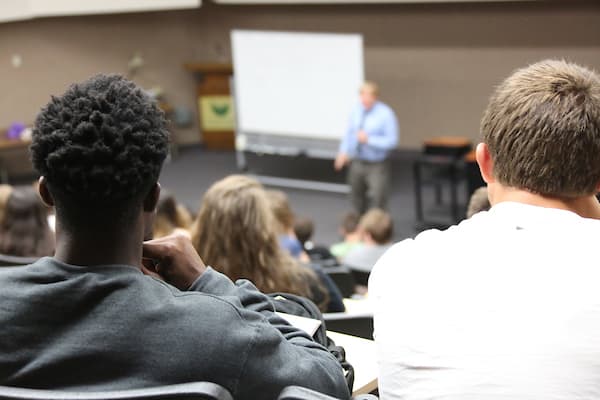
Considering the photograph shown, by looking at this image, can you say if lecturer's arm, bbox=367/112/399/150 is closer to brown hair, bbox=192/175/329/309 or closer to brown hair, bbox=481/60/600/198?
brown hair, bbox=192/175/329/309

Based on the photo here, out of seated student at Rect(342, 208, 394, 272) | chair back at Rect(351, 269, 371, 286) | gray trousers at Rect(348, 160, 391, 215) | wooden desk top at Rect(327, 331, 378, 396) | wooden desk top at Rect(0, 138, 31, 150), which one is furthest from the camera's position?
wooden desk top at Rect(0, 138, 31, 150)

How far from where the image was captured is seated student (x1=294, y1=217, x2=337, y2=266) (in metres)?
4.22

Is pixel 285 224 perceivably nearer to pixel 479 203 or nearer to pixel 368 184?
pixel 479 203

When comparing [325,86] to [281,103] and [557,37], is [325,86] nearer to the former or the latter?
[281,103]

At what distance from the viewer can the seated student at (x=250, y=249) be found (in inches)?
110

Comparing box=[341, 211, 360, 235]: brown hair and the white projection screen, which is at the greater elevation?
the white projection screen

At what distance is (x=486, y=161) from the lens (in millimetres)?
1479

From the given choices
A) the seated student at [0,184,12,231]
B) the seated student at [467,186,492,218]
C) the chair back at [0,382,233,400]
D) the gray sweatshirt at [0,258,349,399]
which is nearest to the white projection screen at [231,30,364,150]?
the seated student at [0,184,12,231]

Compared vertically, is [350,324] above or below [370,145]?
above

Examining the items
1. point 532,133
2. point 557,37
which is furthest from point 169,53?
point 532,133

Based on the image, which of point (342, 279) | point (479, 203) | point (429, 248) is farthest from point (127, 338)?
point (342, 279)

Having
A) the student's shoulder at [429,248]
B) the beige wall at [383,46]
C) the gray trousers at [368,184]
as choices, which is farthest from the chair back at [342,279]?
the beige wall at [383,46]

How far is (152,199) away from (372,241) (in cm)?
338

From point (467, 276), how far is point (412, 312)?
0.10 meters
